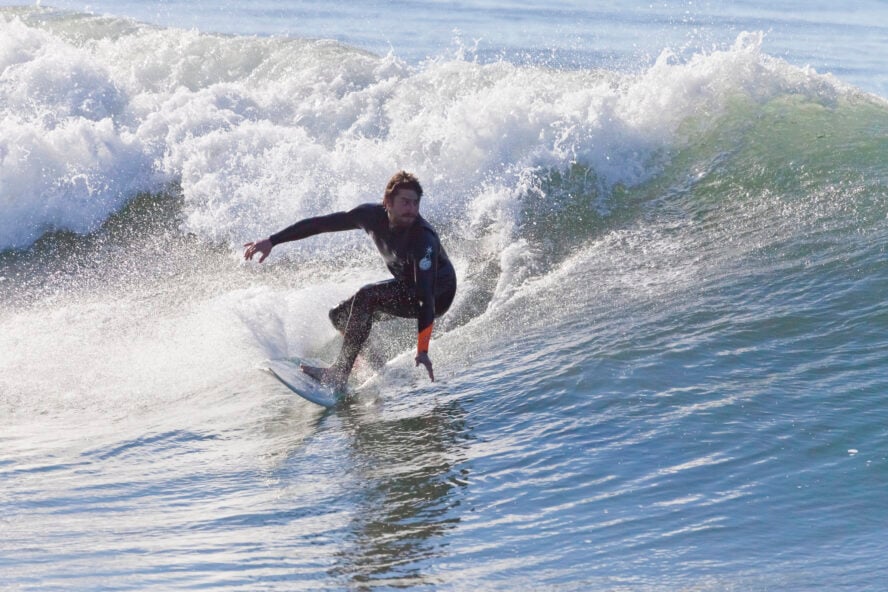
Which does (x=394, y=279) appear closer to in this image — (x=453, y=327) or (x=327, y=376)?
(x=327, y=376)

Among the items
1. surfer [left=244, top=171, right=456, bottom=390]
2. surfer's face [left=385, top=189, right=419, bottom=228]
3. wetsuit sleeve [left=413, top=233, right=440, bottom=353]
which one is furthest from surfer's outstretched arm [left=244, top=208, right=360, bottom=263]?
wetsuit sleeve [left=413, top=233, right=440, bottom=353]

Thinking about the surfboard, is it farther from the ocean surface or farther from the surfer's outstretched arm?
the surfer's outstretched arm

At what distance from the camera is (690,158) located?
1109cm

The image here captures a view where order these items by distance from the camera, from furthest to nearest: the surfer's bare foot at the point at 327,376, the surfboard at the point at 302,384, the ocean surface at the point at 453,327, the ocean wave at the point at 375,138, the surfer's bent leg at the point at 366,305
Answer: the ocean wave at the point at 375,138 → the surfer's bent leg at the point at 366,305 → the surfer's bare foot at the point at 327,376 → the surfboard at the point at 302,384 → the ocean surface at the point at 453,327

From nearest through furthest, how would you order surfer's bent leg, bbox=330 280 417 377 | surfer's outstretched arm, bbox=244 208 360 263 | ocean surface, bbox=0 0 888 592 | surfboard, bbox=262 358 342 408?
ocean surface, bbox=0 0 888 592 → surfboard, bbox=262 358 342 408 → surfer's bent leg, bbox=330 280 417 377 → surfer's outstretched arm, bbox=244 208 360 263

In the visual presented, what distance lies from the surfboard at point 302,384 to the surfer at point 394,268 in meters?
0.06

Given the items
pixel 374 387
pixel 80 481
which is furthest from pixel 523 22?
pixel 80 481

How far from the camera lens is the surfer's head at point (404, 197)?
6.93m

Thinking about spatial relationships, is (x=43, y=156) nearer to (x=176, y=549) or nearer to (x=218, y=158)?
(x=218, y=158)

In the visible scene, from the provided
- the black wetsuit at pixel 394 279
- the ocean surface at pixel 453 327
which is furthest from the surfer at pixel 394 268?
the ocean surface at pixel 453 327

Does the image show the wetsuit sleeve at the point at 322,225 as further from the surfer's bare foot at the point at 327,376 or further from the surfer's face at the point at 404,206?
the surfer's bare foot at the point at 327,376

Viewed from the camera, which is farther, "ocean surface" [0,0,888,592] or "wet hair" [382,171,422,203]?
"wet hair" [382,171,422,203]


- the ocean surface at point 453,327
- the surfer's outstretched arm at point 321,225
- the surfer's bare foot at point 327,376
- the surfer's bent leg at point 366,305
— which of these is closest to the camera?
the ocean surface at point 453,327

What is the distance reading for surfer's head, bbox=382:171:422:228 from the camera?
273 inches
